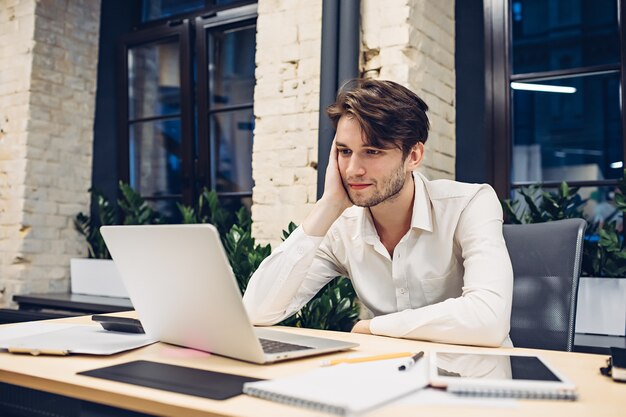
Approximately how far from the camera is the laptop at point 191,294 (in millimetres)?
1027

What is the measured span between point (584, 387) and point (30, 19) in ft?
13.4

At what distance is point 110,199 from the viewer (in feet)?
14.9

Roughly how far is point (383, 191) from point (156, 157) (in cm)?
307

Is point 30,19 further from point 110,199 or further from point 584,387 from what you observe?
point 584,387

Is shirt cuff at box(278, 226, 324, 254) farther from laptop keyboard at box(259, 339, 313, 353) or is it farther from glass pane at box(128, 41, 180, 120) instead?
glass pane at box(128, 41, 180, 120)

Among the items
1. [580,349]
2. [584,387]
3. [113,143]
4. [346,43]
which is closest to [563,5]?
[346,43]

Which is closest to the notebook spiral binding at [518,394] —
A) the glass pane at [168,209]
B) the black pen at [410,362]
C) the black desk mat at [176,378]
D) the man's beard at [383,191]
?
the black pen at [410,362]

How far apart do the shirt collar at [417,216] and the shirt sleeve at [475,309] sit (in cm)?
13

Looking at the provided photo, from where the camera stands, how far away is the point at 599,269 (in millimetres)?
2605

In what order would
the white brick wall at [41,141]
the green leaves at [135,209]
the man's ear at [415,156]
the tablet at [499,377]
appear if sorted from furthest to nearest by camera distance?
the green leaves at [135,209] → the white brick wall at [41,141] → the man's ear at [415,156] → the tablet at [499,377]

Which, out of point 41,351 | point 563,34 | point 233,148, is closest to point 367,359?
point 41,351

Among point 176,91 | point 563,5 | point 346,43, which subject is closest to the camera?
point 346,43

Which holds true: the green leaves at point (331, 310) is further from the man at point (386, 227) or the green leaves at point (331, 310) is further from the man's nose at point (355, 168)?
the man's nose at point (355, 168)

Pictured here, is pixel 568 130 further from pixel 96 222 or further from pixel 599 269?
pixel 96 222
